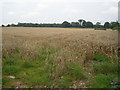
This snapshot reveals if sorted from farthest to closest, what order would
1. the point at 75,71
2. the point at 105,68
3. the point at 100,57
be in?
1. the point at 100,57
2. the point at 105,68
3. the point at 75,71

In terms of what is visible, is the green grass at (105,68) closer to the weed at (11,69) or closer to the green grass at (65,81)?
the green grass at (65,81)

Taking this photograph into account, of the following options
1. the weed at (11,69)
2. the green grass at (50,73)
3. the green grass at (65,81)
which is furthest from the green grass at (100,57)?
the weed at (11,69)

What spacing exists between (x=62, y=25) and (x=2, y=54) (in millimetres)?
66027

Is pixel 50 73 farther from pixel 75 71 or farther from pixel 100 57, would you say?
pixel 100 57

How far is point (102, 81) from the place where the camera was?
6.16 meters

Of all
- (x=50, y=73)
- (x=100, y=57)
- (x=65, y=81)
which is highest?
(x=100, y=57)

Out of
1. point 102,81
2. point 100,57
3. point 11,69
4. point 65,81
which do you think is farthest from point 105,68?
point 11,69

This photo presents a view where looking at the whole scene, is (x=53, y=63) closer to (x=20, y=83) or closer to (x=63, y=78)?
(x=63, y=78)

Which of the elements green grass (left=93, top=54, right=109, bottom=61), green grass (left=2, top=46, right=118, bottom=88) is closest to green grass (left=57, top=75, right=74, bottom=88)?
green grass (left=2, top=46, right=118, bottom=88)

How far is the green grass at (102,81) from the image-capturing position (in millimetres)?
5830

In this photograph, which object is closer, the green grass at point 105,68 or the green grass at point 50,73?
the green grass at point 50,73

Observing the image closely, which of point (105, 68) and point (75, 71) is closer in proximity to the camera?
point (75, 71)

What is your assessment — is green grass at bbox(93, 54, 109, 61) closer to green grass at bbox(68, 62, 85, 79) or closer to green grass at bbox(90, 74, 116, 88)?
green grass at bbox(68, 62, 85, 79)

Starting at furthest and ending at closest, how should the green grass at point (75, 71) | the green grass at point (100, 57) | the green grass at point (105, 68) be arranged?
the green grass at point (100, 57)
the green grass at point (105, 68)
the green grass at point (75, 71)
